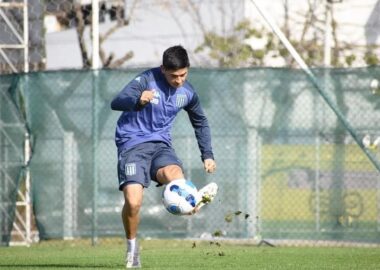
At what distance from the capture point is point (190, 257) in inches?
493

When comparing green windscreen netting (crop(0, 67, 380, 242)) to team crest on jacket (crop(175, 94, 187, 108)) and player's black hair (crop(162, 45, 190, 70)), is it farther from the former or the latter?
player's black hair (crop(162, 45, 190, 70))

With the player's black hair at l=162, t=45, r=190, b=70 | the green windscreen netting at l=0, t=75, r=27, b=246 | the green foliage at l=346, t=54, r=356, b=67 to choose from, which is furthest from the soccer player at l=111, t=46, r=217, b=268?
the green foliage at l=346, t=54, r=356, b=67

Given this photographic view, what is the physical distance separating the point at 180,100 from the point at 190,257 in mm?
2064

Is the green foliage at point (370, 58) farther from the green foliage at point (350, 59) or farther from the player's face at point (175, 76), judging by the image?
the player's face at point (175, 76)

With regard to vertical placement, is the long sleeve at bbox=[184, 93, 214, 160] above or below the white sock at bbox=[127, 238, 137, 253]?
above

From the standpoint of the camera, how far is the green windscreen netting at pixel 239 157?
15.9 meters

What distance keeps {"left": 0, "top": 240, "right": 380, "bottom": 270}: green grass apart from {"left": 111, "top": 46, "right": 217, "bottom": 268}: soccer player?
61 cm

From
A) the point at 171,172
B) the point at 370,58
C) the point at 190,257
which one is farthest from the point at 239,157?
the point at 370,58

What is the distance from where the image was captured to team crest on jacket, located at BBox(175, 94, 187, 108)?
1107 cm

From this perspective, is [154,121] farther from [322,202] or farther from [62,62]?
[62,62]

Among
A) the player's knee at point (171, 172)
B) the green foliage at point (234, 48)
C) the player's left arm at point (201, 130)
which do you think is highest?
the green foliage at point (234, 48)

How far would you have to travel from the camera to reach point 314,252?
13.7 metres

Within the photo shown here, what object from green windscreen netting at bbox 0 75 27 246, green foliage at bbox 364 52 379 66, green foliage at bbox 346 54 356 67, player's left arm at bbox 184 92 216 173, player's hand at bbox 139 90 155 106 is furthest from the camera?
green foliage at bbox 364 52 379 66

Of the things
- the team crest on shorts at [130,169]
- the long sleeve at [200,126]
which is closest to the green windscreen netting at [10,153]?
the long sleeve at [200,126]
